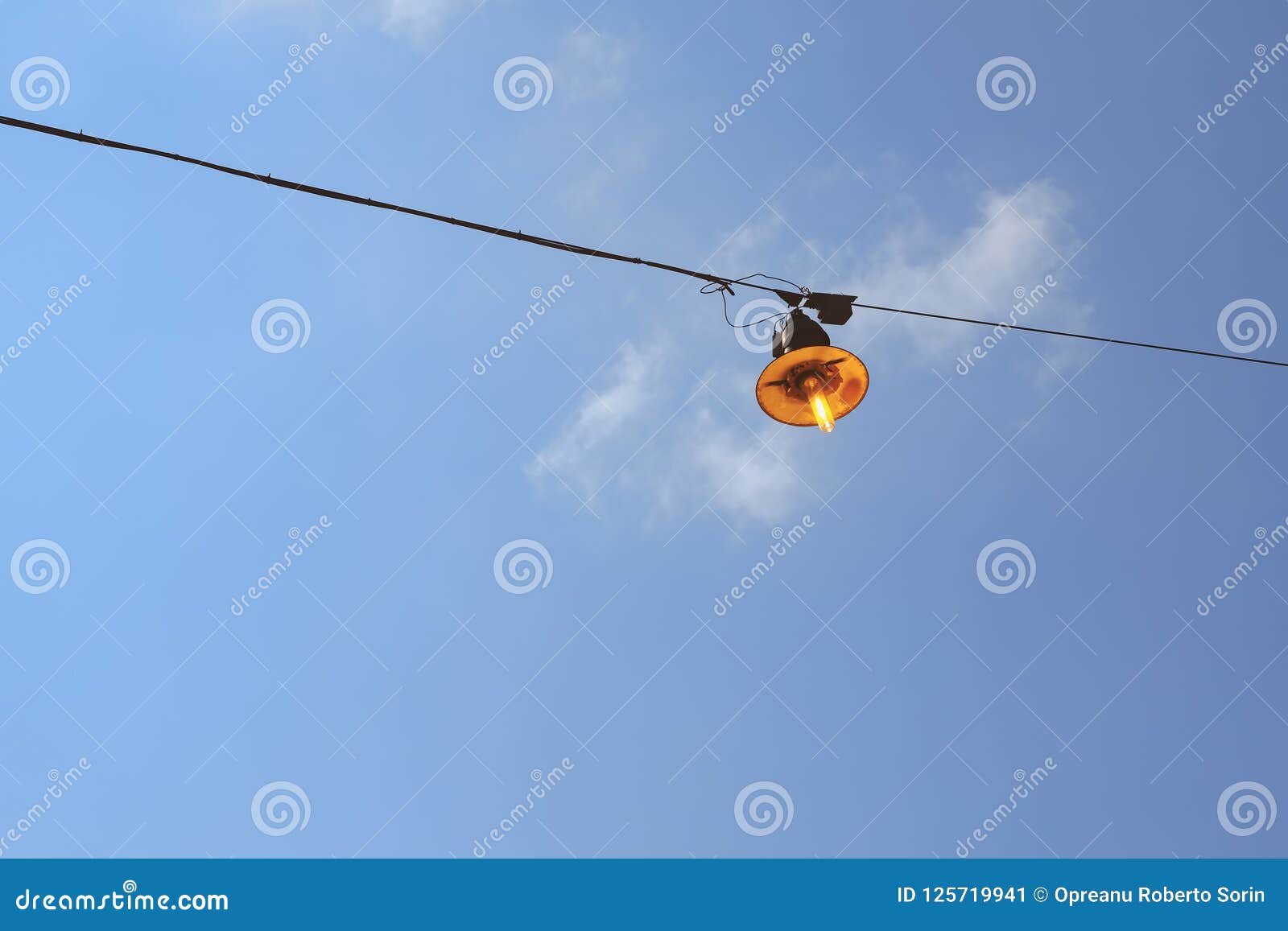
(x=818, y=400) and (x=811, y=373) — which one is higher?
(x=811, y=373)

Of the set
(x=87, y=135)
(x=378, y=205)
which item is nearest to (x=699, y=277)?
(x=378, y=205)

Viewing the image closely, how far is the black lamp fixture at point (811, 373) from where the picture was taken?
20.9 feet

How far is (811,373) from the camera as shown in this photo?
6406 mm

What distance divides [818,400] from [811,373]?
0.17 m

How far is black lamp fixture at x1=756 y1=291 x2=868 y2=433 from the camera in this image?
6.36 metres

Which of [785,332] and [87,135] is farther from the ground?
[785,332]

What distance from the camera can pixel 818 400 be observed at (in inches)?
251

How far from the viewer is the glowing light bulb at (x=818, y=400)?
20.8ft

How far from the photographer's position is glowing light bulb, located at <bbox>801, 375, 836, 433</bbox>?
6.33 m

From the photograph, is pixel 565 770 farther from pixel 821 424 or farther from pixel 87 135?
pixel 87 135

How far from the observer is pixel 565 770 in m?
12.7

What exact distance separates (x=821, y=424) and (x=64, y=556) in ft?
37.1
